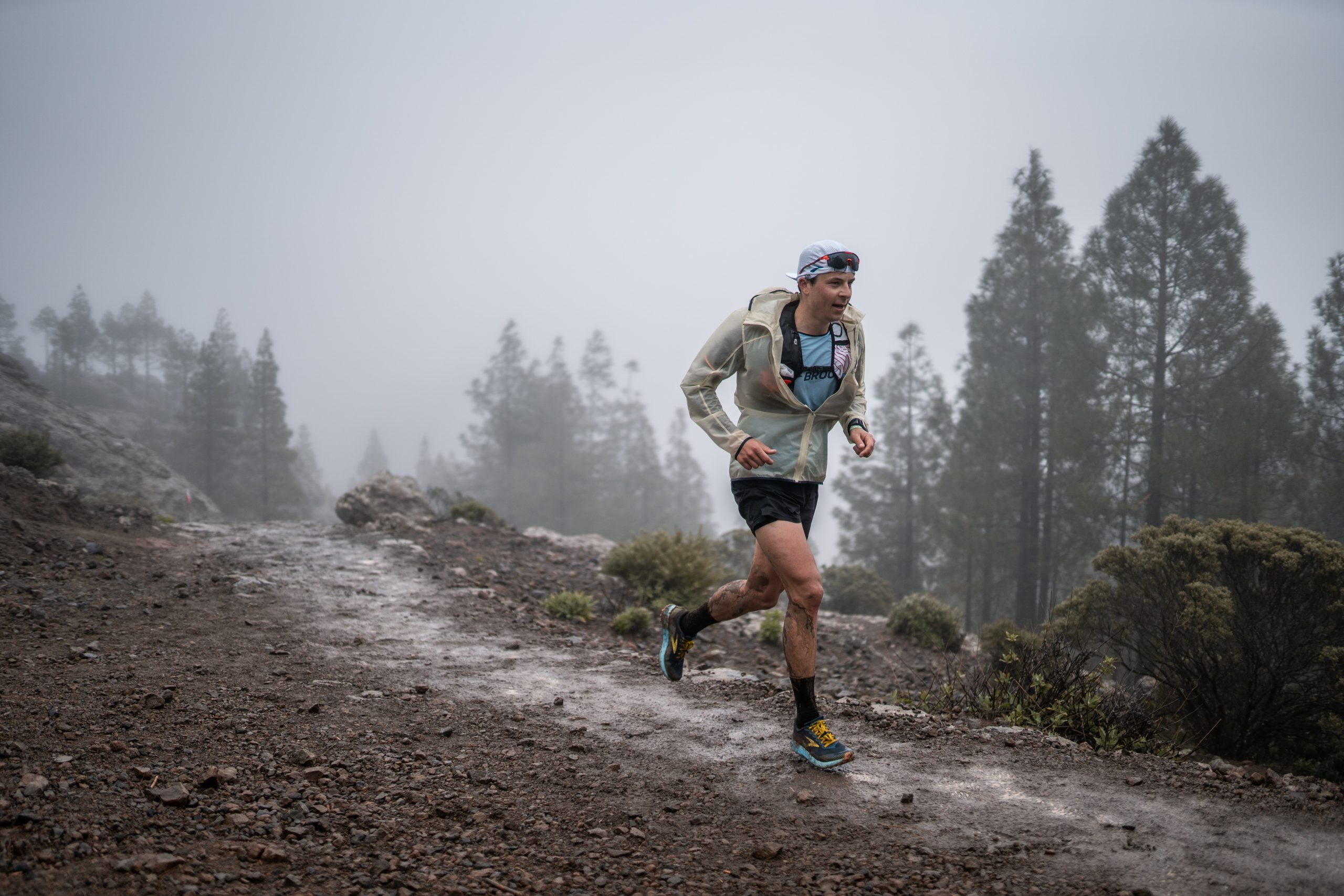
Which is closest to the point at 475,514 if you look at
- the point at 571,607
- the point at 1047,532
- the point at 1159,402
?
the point at 571,607

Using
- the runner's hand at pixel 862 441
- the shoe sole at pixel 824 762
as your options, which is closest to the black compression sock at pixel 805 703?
the shoe sole at pixel 824 762

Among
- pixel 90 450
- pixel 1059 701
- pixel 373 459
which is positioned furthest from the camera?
pixel 373 459

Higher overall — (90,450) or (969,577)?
(90,450)

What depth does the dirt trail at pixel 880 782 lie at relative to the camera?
94.5 inches

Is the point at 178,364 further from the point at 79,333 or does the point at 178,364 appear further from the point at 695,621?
the point at 695,621

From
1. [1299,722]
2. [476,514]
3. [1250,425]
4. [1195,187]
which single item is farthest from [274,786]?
[1195,187]

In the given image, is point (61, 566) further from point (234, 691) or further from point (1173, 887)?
point (1173, 887)

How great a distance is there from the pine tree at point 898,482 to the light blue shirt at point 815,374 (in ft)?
78.3

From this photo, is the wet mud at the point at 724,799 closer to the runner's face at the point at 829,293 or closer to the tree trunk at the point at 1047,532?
the runner's face at the point at 829,293

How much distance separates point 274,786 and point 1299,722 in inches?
286

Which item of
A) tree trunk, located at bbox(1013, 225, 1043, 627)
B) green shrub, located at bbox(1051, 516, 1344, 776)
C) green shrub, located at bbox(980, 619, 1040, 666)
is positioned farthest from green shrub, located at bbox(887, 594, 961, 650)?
tree trunk, located at bbox(1013, 225, 1043, 627)

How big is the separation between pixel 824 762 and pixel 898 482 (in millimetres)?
26628

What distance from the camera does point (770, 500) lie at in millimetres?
3504

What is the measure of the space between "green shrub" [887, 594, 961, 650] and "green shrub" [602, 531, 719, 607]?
372cm
